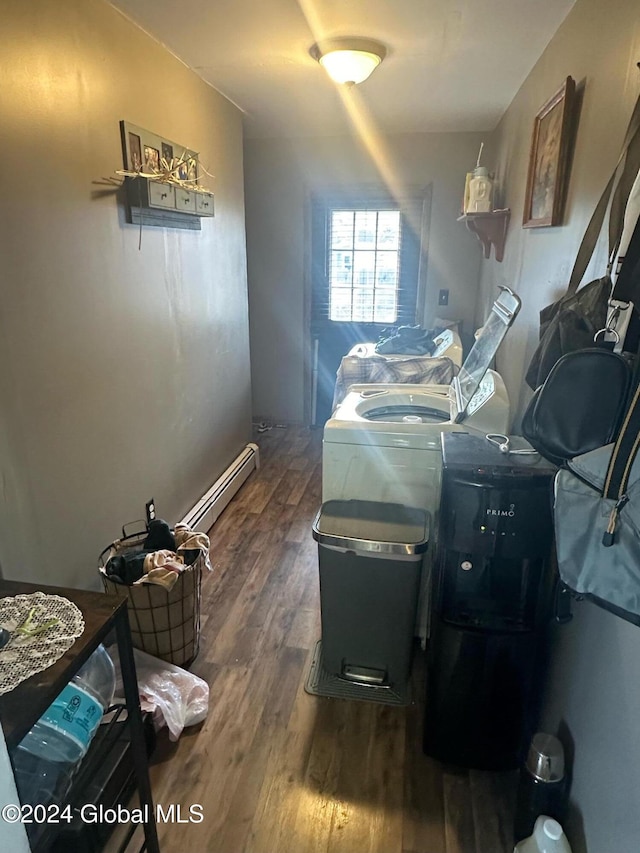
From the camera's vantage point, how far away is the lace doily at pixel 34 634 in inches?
35.2

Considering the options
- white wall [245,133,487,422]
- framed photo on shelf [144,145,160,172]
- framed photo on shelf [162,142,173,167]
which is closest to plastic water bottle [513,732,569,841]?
framed photo on shelf [144,145,160,172]

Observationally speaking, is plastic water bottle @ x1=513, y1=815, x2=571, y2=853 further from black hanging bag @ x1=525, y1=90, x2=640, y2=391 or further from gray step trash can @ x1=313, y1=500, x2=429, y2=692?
black hanging bag @ x1=525, y1=90, x2=640, y2=391

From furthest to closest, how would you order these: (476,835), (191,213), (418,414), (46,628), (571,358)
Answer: (191,213) → (418,414) → (476,835) → (46,628) → (571,358)

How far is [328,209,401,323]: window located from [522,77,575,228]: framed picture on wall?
75.4 inches

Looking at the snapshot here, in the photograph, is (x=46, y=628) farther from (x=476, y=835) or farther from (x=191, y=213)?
(x=191, y=213)

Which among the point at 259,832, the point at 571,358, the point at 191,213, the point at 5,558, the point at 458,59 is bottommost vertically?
the point at 259,832

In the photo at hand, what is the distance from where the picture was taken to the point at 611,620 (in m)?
1.09

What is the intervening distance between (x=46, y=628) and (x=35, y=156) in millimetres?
1262

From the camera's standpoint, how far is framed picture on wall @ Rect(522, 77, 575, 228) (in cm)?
168

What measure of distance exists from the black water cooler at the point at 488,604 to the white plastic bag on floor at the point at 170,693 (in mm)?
723

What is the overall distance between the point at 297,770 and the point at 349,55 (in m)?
2.51

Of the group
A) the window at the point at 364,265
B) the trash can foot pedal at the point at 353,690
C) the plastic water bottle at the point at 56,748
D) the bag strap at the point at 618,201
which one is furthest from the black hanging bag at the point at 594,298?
the window at the point at 364,265

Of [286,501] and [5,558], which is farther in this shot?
[286,501]

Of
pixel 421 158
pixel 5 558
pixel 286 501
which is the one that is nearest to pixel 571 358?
pixel 5 558
